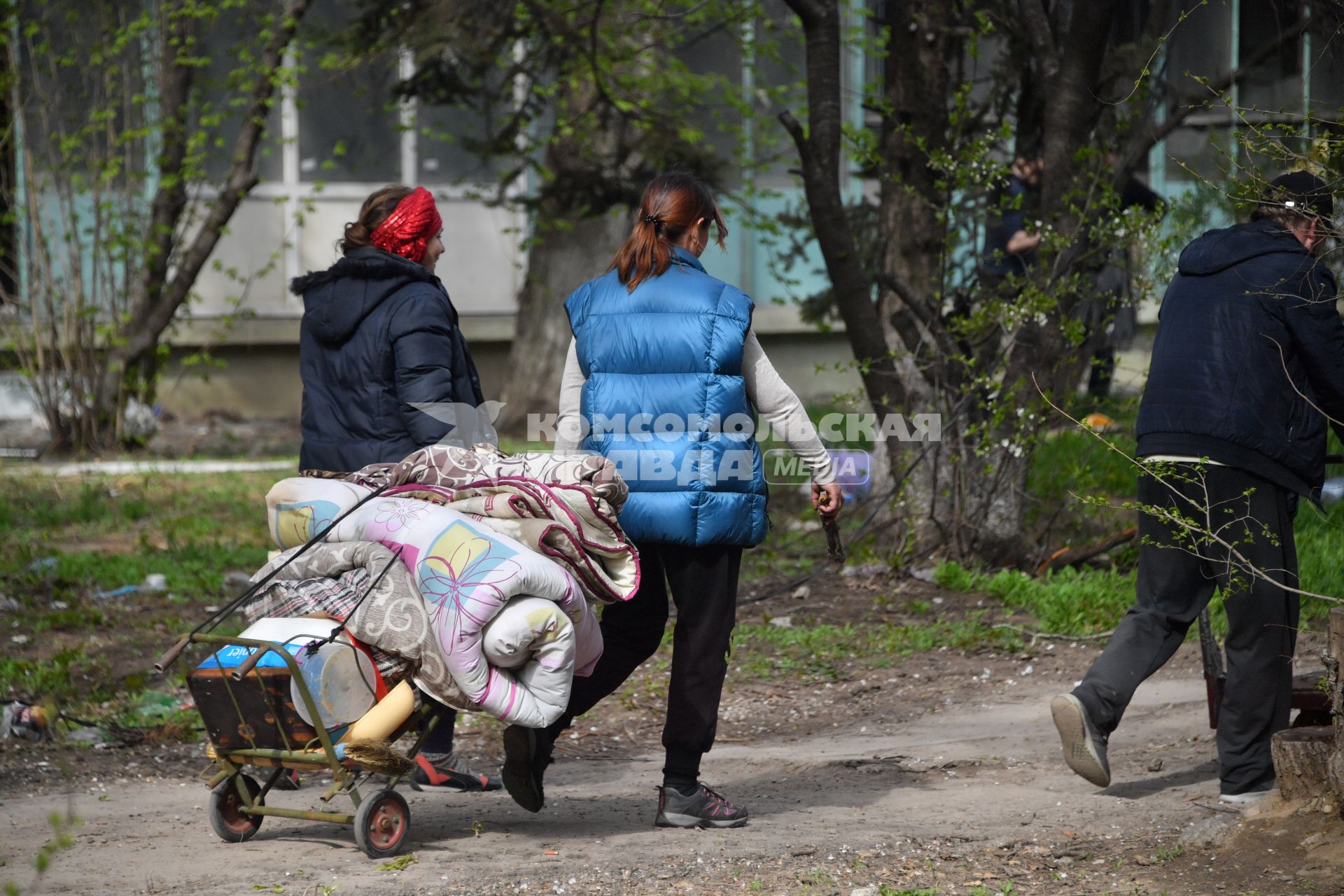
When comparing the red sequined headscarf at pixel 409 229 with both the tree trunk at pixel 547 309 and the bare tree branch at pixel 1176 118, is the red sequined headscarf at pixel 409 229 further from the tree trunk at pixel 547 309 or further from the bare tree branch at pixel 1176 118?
the tree trunk at pixel 547 309

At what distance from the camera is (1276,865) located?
3.70 metres

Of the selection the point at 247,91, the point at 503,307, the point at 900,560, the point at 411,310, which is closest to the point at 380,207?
the point at 411,310

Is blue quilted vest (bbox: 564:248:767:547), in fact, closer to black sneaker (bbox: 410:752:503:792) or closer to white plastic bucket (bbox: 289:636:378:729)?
white plastic bucket (bbox: 289:636:378:729)

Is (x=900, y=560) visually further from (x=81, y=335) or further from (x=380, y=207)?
(x=81, y=335)

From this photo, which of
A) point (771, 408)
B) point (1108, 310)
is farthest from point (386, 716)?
point (1108, 310)

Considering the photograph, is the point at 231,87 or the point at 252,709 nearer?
the point at 252,709

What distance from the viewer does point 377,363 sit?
4.43 meters

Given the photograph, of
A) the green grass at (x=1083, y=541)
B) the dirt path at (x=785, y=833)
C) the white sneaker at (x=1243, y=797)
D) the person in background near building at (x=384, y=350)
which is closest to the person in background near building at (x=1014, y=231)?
the green grass at (x=1083, y=541)

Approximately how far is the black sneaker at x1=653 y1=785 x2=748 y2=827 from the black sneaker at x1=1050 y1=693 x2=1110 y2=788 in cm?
100

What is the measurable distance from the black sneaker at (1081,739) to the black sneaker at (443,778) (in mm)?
1839

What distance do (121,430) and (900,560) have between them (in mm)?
6950

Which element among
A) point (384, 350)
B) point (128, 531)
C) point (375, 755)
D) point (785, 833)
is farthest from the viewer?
point (128, 531)

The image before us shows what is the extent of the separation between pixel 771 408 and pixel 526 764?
1.23 metres

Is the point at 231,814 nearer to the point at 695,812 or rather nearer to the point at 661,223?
the point at 695,812
